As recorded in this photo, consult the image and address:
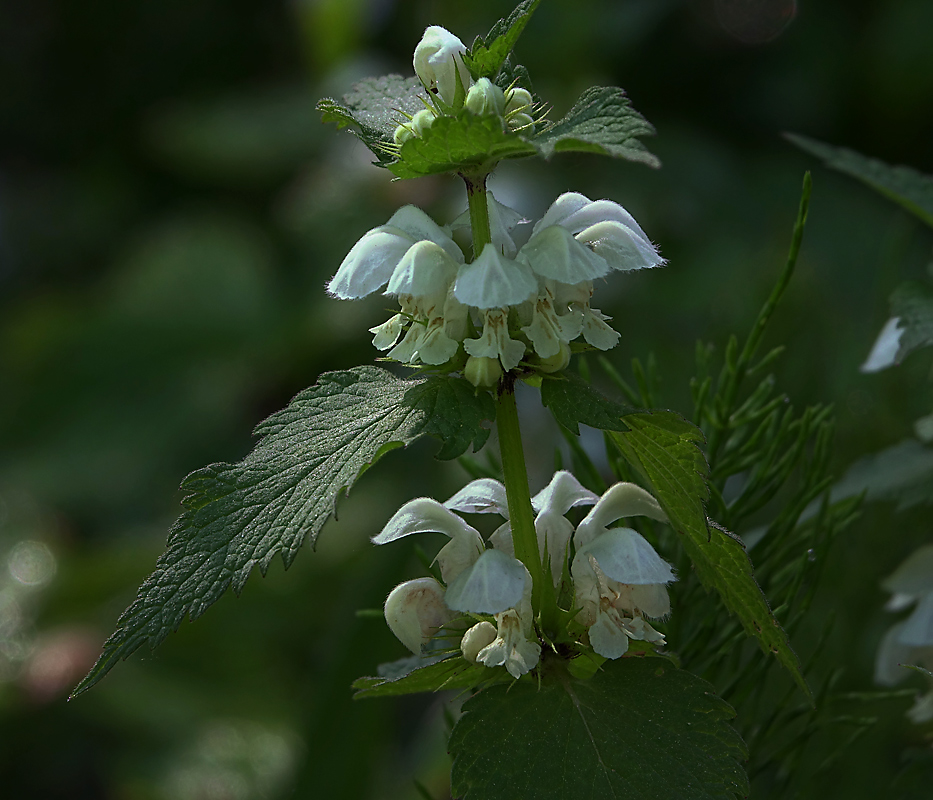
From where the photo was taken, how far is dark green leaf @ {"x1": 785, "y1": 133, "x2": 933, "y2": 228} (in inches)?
28.3

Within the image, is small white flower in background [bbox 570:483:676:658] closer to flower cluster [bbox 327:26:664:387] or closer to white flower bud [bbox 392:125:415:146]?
flower cluster [bbox 327:26:664:387]

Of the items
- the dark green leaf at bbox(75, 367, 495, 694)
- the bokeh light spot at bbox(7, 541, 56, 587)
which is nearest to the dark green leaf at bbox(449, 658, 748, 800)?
the dark green leaf at bbox(75, 367, 495, 694)

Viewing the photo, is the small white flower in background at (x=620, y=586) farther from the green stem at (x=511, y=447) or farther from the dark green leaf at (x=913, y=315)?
the dark green leaf at (x=913, y=315)

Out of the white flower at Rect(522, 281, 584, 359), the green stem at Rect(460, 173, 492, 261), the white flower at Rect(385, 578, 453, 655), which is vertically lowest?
the white flower at Rect(385, 578, 453, 655)

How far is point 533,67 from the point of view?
232 cm

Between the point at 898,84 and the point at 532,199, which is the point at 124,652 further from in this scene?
the point at 898,84

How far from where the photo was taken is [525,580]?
0.48 meters

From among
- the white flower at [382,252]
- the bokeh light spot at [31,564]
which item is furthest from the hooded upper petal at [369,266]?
the bokeh light spot at [31,564]

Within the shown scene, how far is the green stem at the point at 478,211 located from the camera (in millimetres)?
489

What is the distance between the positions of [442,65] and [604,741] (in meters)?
0.34

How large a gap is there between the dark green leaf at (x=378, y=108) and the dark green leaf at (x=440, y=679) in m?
0.26

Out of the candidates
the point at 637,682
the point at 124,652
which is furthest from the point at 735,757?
the point at 124,652

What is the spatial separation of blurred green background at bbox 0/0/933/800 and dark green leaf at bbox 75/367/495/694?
0.62 m

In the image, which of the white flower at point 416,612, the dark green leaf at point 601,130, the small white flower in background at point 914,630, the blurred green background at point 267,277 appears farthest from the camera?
the blurred green background at point 267,277
